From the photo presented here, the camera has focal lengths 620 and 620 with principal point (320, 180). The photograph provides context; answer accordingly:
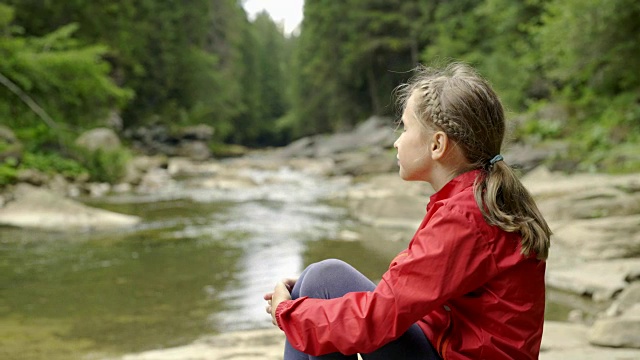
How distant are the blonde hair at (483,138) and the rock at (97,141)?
1205 centimetres

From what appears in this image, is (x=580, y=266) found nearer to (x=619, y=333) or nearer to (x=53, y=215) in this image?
(x=619, y=333)

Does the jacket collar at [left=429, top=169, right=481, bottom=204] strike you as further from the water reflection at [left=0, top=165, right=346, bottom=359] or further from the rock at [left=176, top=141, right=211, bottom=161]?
the rock at [left=176, top=141, right=211, bottom=161]

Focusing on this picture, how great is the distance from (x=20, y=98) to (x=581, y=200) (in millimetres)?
9485

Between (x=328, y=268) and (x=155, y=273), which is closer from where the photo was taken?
(x=328, y=268)

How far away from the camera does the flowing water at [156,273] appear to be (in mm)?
3545

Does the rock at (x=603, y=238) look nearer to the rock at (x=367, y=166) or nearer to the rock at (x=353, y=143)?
the rock at (x=367, y=166)

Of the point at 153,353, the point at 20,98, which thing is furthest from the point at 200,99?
the point at 153,353

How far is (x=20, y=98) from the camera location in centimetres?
1105

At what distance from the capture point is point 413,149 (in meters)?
1.63

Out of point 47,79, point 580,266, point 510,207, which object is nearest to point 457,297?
point 510,207

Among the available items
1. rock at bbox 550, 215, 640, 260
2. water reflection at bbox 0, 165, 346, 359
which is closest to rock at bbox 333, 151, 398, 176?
water reflection at bbox 0, 165, 346, 359

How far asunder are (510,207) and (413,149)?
296 mm

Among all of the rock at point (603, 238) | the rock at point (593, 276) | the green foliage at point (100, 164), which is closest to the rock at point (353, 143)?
the green foliage at point (100, 164)

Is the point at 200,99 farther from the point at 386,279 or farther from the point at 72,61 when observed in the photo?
the point at 386,279
